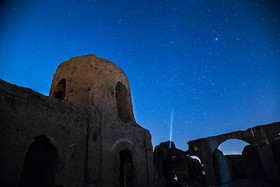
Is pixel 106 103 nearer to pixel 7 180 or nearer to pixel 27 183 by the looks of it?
pixel 27 183

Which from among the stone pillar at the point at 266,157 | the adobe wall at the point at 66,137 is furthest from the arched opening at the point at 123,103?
the stone pillar at the point at 266,157

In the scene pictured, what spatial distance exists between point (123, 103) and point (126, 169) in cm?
329

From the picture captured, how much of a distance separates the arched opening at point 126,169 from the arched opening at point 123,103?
172 cm

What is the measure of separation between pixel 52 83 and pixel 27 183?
4.87m

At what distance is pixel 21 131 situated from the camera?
395cm

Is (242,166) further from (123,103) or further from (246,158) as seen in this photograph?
(123,103)

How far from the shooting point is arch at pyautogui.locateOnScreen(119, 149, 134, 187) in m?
7.11

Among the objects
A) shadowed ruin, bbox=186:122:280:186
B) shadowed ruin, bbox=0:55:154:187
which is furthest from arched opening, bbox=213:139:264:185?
shadowed ruin, bbox=0:55:154:187

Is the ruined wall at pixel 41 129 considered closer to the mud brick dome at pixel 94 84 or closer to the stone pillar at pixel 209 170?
the mud brick dome at pixel 94 84

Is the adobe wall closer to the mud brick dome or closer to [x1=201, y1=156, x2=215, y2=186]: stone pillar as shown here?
the mud brick dome

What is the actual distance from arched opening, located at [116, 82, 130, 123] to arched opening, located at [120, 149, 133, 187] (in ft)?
5.64

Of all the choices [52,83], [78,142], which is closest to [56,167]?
[78,142]

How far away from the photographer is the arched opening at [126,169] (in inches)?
280

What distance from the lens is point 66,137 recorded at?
195 inches
